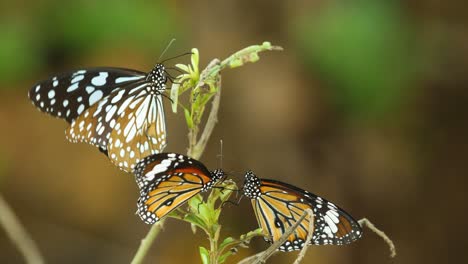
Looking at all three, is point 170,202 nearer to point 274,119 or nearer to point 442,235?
point 274,119

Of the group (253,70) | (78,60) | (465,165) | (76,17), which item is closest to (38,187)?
(78,60)

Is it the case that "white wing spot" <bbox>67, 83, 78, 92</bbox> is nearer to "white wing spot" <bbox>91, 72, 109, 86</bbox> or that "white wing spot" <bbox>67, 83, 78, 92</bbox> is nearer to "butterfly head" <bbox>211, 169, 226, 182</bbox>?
"white wing spot" <bbox>91, 72, 109, 86</bbox>

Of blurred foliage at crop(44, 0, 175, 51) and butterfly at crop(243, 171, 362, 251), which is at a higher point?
blurred foliage at crop(44, 0, 175, 51)

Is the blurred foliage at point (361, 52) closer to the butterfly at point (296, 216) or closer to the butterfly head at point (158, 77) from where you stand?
the butterfly head at point (158, 77)

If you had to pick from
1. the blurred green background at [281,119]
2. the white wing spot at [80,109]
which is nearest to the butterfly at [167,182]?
the white wing spot at [80,109]

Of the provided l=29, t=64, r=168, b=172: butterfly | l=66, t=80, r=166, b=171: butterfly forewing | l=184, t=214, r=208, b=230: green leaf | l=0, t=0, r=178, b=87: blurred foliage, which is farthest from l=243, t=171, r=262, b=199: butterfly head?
l=0, t=0, r=178, b=87: blurred foliage

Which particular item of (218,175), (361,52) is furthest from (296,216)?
(361,52)
